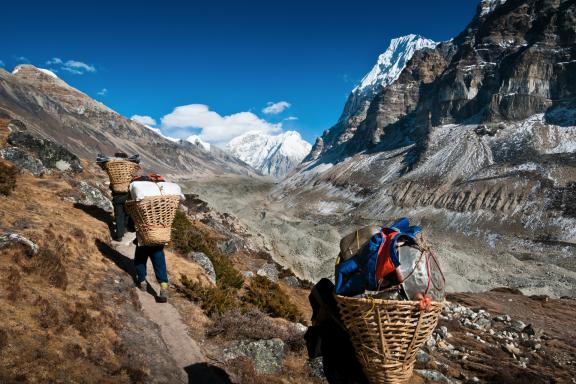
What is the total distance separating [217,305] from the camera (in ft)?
29.6

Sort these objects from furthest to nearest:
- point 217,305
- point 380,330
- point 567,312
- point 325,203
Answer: point 325,203, point 567,312, point 217,305, point 380,330

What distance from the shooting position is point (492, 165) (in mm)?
96688

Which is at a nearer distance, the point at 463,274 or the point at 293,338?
the point at 293,338

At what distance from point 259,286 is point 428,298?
9606mm

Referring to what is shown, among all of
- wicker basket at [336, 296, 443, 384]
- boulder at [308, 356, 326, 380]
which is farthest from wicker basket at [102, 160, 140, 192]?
wicker basket at [336, 296, 443, 384]

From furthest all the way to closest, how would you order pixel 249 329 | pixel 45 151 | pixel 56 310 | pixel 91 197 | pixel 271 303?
pixel 45 151 < pixel 91 197 < pixel 271 303 < pixel 249 329 < pixel 56 310

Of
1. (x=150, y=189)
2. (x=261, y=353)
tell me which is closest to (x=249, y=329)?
(x=261, y=353)

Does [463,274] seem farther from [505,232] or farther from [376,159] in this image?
[376,159]

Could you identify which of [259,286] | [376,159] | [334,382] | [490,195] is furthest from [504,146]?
[334,382]

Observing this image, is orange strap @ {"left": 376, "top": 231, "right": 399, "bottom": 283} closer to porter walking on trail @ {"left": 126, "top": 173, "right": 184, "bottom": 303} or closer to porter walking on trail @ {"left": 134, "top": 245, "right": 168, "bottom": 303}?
porter walking on trail @ {"left": 126, "top": 173, "right": 184, "bottom": 303}

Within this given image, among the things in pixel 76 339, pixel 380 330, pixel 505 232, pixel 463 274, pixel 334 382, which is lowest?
pixel 76 339

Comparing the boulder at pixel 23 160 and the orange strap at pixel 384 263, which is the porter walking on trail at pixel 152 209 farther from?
the boulder at pixel 23 160

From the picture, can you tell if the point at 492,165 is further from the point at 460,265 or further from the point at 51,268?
the point at 51,268

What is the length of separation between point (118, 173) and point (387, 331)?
9770mm
